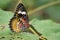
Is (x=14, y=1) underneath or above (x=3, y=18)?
above

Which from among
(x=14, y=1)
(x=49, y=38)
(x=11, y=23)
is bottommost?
(x=49, y=38)

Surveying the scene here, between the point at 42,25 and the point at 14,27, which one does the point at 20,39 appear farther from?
the point at 42,25

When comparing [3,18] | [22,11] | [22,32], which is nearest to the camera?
[22,11]

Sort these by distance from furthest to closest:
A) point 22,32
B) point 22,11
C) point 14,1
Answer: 1. point 14,1
2. point 22,32
3. point 22,11

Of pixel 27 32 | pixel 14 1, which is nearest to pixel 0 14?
pixel 27 32

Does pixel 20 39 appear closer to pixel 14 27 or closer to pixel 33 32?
pixel 14 27

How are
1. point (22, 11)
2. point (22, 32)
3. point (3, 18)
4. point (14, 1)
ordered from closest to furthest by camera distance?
point (22, 11)
point (22, 32)
point (3, 18)
point (14, 1)

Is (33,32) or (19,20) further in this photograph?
(33,32)

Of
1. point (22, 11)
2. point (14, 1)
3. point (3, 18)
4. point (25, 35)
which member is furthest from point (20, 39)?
point (14, 1)

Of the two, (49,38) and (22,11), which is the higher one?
(22,11)
